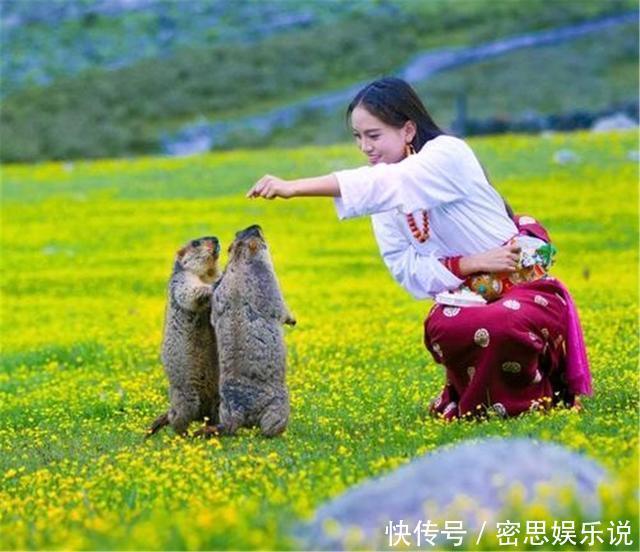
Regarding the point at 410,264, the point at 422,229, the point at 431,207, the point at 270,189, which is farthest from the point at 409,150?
the point at 270,189

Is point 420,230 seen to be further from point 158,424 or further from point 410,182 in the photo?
point 158,424

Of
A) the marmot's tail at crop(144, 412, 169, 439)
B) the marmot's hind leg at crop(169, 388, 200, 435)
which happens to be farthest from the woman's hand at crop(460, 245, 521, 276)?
the marmot's tail at crop(144, 412, 169, 439)

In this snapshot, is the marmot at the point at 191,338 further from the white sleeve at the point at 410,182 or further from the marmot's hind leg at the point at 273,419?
the white sleeve at the point at 410,182

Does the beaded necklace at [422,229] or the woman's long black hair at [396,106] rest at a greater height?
the woman's long black hair at [396,106]

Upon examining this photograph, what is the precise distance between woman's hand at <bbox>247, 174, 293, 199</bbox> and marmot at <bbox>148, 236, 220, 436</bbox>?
182cm

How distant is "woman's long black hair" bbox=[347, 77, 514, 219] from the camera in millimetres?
10883

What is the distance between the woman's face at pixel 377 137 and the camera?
428 inches

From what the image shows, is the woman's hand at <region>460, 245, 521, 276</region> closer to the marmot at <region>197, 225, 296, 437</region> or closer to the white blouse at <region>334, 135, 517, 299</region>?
the white blouse at <region>334, 135, 517, 299</region>

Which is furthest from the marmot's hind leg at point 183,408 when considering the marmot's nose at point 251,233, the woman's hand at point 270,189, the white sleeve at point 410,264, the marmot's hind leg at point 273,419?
the woman's hand at point 270,189

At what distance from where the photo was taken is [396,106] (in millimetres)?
10906

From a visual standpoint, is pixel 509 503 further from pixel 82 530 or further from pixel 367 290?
pixel 367 290

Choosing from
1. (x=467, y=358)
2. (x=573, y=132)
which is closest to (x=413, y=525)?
(x=467, y=358)

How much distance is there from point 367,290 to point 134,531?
17.1 m

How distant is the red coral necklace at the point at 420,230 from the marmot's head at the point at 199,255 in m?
1.37
